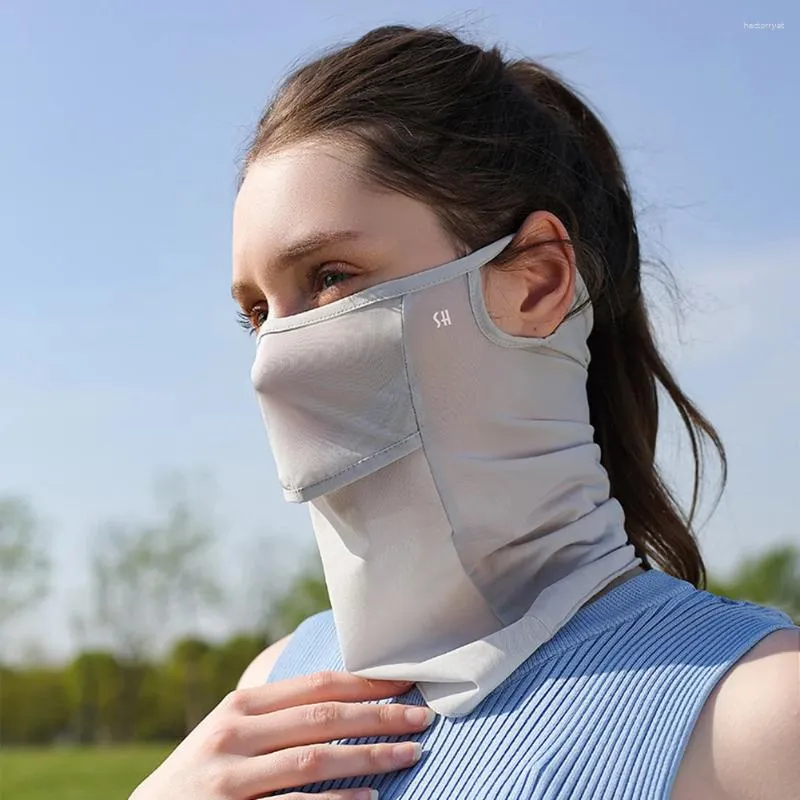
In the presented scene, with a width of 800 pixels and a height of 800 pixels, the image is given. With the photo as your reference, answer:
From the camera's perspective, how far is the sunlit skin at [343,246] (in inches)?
66.9

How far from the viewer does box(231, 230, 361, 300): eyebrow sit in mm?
1684

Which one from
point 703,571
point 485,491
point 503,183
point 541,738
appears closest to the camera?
point 541,738

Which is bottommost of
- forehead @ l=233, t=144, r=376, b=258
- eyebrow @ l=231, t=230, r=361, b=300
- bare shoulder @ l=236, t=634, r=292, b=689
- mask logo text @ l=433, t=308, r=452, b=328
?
bare shoulder @ l=236, t=634, r=292, b=689

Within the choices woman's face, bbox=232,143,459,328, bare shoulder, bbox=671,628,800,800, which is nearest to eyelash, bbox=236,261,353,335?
woman's face, bbox=232,143,459,328

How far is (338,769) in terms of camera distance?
1570mm

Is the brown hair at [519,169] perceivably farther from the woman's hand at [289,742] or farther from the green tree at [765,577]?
the green tree at [765,577]

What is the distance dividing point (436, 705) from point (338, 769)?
0.17m

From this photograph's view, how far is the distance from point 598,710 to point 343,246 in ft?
2.55

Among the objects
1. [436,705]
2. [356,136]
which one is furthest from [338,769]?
[356,136]

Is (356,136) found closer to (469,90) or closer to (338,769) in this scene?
(469,90)

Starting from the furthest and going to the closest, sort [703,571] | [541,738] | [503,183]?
[703,571] → [503,183] → [541,738]

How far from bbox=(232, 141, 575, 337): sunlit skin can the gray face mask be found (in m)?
0.03

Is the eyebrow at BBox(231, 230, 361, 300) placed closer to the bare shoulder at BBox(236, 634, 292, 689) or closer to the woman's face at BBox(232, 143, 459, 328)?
the woman's face at BBox(232, 143, 459, 328)

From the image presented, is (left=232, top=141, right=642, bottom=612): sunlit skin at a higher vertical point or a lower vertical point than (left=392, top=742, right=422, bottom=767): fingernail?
higher
